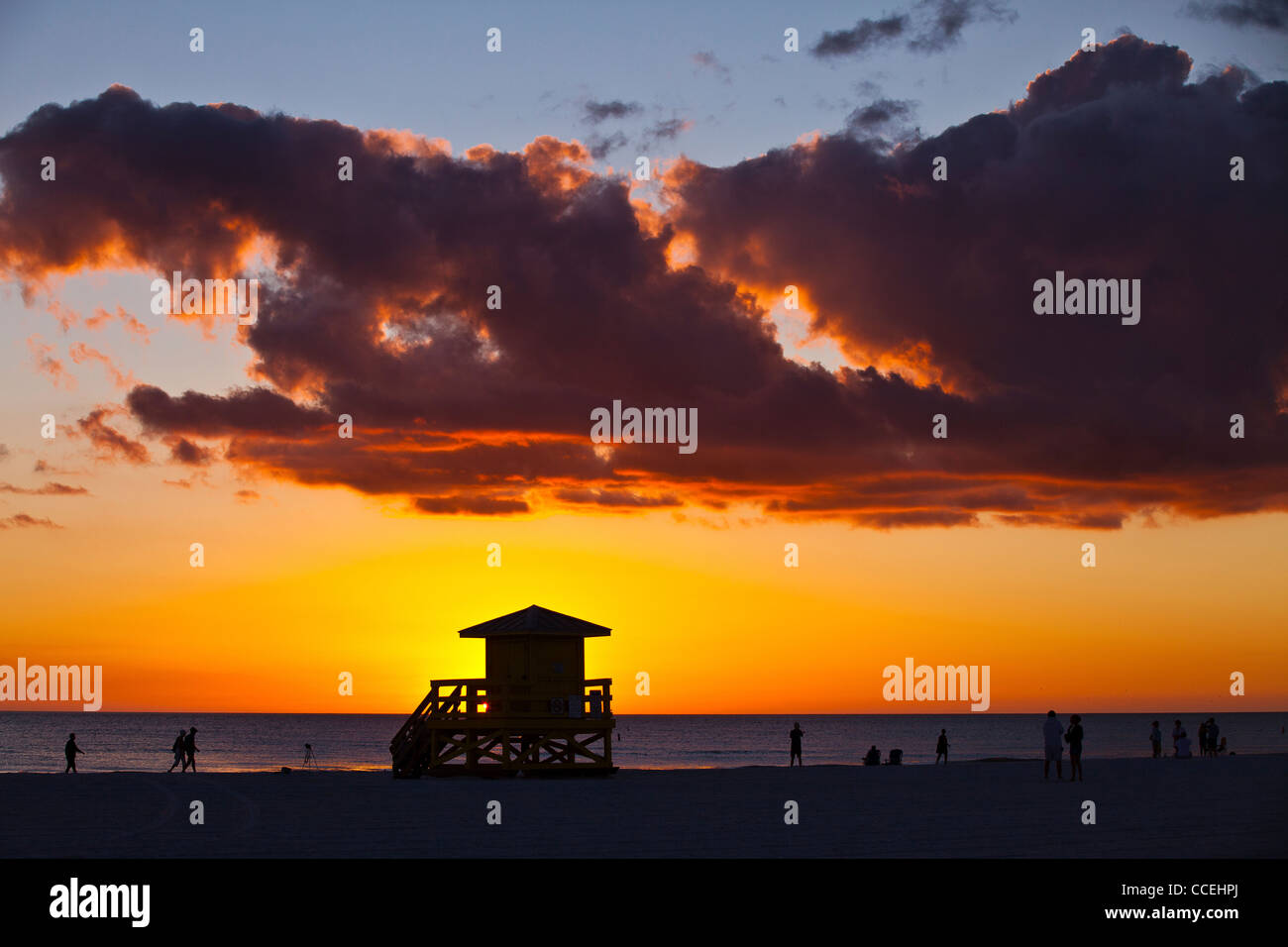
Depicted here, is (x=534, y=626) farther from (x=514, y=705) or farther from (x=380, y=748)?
(x=380, y=748)

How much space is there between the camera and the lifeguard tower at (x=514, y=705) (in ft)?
111

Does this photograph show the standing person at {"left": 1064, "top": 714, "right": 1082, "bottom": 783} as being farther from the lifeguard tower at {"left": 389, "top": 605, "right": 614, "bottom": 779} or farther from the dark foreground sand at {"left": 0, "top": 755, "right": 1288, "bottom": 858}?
the lifeguard tower at {"left": 389, "top": 605, "right": 614, "bottom": 779}

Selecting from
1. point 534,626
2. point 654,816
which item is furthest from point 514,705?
point 654,816

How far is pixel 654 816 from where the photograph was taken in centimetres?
2278

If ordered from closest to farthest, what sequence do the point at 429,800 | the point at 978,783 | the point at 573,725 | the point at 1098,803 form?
the point at 1098,803 < the point at 429,800 < the point at 978,783 < the point at 573,725

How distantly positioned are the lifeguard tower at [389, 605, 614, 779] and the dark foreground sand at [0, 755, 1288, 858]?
1539 millimetres

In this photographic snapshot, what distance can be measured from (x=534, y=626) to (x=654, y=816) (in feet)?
39.5

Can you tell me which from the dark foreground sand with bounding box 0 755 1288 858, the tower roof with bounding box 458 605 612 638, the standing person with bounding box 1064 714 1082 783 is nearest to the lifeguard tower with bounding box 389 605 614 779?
the tower roof with bounding box 458 605 612 638

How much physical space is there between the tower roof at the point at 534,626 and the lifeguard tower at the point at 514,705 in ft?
0.09

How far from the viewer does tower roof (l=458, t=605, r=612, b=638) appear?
1342 inches
